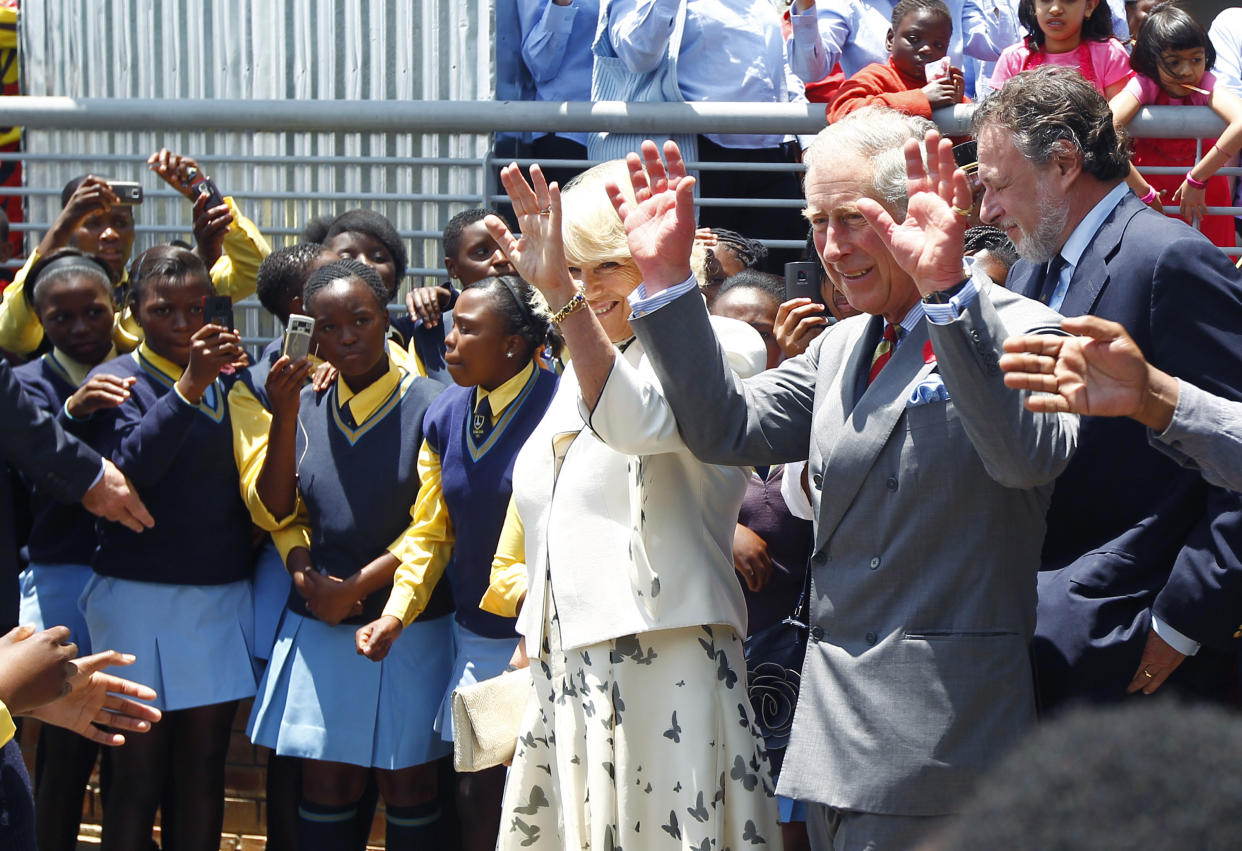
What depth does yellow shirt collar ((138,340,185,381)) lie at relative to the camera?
15.0 ft

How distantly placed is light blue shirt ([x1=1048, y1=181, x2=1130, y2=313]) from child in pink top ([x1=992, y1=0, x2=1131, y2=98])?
2.19 meters

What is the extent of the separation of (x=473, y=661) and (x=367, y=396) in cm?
89

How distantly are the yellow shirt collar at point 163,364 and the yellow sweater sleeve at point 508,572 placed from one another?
58.9 inches

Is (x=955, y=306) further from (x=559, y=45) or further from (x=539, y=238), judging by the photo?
A: (x=559, y=45)

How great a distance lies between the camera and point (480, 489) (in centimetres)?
394

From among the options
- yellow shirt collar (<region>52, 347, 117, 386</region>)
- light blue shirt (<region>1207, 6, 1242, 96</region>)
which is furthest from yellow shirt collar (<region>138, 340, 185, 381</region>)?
light blue shirt (<region>1207, 6, 1242, 96</region>)

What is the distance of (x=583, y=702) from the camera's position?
289cm

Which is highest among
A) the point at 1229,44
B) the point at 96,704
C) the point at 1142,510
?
the point at 1229,44

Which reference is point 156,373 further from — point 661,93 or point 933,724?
point 933,724

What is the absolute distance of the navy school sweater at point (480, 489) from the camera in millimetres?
3928

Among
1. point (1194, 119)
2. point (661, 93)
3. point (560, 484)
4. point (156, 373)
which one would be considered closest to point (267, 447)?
point (156, 373)

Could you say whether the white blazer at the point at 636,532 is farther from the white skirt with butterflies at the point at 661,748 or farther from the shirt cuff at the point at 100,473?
the shirt cuff at the point at 100,473

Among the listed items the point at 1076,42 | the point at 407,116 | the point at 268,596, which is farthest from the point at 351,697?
the point at 1076,42

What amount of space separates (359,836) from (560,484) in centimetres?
177
